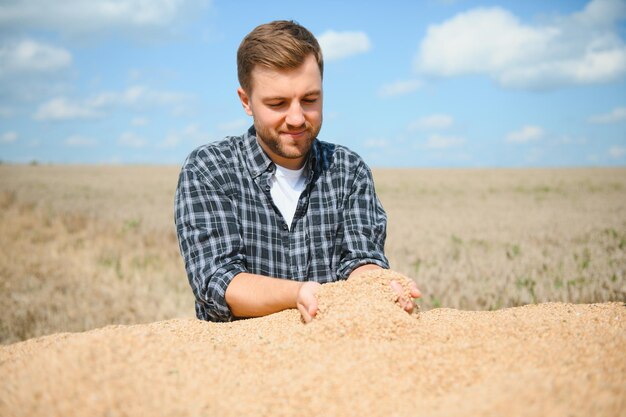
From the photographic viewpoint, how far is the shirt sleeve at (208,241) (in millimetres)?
2752

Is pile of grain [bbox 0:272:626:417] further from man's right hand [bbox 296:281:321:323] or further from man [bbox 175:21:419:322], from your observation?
man [bbox 175:21:419:322]

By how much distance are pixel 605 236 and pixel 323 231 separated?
7.00 m

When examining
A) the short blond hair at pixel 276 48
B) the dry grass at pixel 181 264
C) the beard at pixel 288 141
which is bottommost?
the dry grass at pixel 181 264

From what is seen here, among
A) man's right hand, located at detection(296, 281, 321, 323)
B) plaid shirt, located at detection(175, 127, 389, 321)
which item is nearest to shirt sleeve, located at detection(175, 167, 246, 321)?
plaid shirt, located at detection(175, 127, 389, 321)

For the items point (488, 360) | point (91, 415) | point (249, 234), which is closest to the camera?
point (91, 415)

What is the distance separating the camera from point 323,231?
3162 mm

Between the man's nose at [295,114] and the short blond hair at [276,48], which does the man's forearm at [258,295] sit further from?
the short blond hair at [276,48]

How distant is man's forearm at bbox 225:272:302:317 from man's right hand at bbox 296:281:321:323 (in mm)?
118

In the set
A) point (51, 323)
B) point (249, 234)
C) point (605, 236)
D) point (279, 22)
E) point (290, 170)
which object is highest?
point (279, 22)

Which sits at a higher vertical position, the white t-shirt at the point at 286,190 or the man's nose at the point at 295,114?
the man's nose at the point at 295,114

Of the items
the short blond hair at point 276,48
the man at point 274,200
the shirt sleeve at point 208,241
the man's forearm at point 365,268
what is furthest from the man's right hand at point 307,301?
the short blond hair at point 276,48

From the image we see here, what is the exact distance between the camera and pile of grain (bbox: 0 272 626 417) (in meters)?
1.45

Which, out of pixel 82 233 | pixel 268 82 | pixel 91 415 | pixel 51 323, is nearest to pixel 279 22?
pixel 268 82

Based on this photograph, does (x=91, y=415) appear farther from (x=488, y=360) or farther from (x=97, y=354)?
(x=488, y=360)
